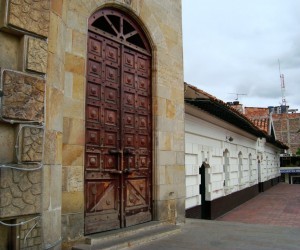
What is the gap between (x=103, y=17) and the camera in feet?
18.9

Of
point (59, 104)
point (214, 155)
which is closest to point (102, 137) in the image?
point (59, 104)

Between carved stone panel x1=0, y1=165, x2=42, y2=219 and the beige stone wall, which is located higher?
the beige stone wall

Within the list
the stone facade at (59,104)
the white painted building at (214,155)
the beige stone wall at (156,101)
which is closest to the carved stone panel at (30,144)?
the stone facade at (59,104)

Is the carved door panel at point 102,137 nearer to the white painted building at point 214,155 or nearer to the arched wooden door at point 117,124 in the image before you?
the arched wooden door at point 117,124

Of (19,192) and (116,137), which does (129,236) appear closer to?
(116,137)

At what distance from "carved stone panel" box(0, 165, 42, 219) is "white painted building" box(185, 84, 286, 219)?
19.0 ft

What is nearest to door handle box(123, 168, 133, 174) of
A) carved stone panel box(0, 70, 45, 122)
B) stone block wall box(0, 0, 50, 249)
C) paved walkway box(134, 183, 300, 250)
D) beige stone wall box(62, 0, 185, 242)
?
beige stone wall box(62, 0, 185, 242)

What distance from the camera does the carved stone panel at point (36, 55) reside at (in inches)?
147

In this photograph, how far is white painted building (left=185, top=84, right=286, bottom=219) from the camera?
9.37m

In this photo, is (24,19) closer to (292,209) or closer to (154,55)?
(154,55)

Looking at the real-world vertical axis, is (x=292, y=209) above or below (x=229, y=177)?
below

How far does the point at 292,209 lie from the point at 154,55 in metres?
10.6

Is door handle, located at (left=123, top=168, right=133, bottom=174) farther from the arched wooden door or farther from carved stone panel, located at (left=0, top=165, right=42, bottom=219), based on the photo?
carved stone panel, located at (left=0, top=165, right=42, bottom=219)

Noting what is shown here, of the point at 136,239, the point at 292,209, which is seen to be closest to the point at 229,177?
the point at 292,209
